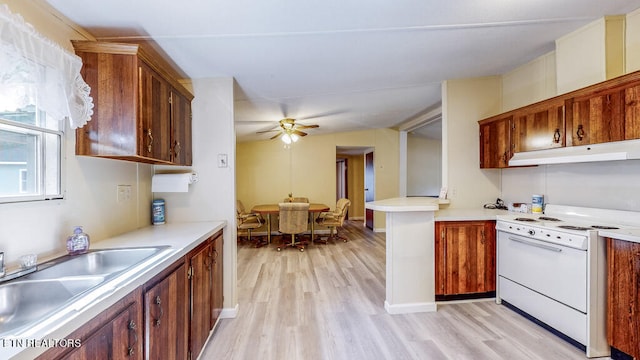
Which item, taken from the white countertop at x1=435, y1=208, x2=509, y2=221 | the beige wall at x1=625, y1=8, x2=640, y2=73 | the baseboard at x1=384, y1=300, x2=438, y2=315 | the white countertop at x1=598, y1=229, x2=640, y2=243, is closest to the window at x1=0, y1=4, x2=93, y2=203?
the baseboard at x1=384, y1=300, x2=438, y2=315

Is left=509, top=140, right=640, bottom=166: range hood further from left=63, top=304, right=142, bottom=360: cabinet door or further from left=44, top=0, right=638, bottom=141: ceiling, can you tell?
left=63, top=304, right=142, bottom=360: cabinet door

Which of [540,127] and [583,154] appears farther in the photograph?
[540,127]

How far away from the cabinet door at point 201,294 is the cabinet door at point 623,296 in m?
2.87

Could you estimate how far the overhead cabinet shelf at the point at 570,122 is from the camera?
1.92m

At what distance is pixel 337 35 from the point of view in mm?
2043

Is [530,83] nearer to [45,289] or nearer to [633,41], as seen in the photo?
[633,41]

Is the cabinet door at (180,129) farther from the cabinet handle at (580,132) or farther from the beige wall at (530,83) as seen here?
the beige wall at (530,83)

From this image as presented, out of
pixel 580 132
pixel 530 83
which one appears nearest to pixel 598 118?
pixel 580 132

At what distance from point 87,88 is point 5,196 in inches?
27.0

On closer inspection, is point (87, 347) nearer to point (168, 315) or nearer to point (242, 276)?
point (168, 315)

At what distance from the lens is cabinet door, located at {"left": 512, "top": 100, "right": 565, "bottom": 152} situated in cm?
240

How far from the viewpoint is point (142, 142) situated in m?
1.72

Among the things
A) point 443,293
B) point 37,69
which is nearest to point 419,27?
point 37,69

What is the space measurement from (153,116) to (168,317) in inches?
51.3
